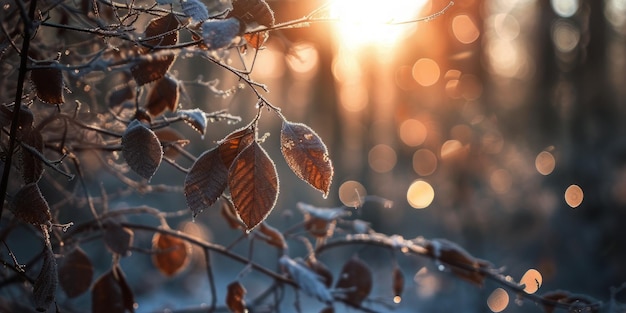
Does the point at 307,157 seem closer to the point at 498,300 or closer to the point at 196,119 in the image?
the point at 196,119

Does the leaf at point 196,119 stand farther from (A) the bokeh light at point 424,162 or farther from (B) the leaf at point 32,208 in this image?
(A) the bokeh light at point 424,162

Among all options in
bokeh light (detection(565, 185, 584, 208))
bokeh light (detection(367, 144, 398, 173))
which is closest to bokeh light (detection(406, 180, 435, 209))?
bokeh light (detection(367, 144, 398, 173))

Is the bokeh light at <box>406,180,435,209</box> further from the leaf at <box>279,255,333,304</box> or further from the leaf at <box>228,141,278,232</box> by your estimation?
the leaf at <box>228,141,278,232</box>

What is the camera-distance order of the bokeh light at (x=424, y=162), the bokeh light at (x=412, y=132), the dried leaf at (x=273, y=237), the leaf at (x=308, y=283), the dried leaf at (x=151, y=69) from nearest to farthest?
the dried leaf at (x=151, y=69), the leaf at (x=308, y=283), the dried leaf at (x=273, y=237), the bokeh light at (x=424, y=162), the bokeh light at (x=412, y=132)

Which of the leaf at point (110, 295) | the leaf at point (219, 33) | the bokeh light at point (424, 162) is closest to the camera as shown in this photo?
the leaf at point (219, 33)

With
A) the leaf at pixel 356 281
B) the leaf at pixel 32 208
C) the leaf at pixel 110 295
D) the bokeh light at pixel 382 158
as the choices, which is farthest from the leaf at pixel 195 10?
the bokeh light at pixel 382 158
